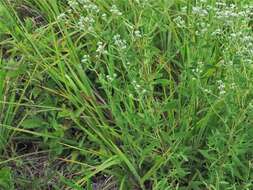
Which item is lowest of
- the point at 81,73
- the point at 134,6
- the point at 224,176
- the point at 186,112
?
the point at 224,176

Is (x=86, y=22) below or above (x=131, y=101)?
above

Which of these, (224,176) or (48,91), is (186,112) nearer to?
(224,176)

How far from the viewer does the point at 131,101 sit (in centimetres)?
175

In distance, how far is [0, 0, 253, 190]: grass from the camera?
5.29 ft

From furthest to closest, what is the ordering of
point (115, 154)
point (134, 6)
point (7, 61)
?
point (7, 61) < point (134, 6) < point (115, 154)

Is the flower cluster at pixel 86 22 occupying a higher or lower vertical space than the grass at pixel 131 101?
higher

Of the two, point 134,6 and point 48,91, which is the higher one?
point 134,6

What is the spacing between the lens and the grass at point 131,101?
5.29ft

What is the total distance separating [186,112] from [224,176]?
0.77 ft

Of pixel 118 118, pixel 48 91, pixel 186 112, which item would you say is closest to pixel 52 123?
pixel 48 91

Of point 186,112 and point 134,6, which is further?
point 134,6

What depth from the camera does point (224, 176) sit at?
1.66 meters

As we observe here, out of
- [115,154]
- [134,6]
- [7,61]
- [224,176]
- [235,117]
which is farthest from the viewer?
[7,61]

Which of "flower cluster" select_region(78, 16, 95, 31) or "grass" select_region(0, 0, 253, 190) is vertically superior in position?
"flower cluster" select_region(78, 16, 95, 31)
